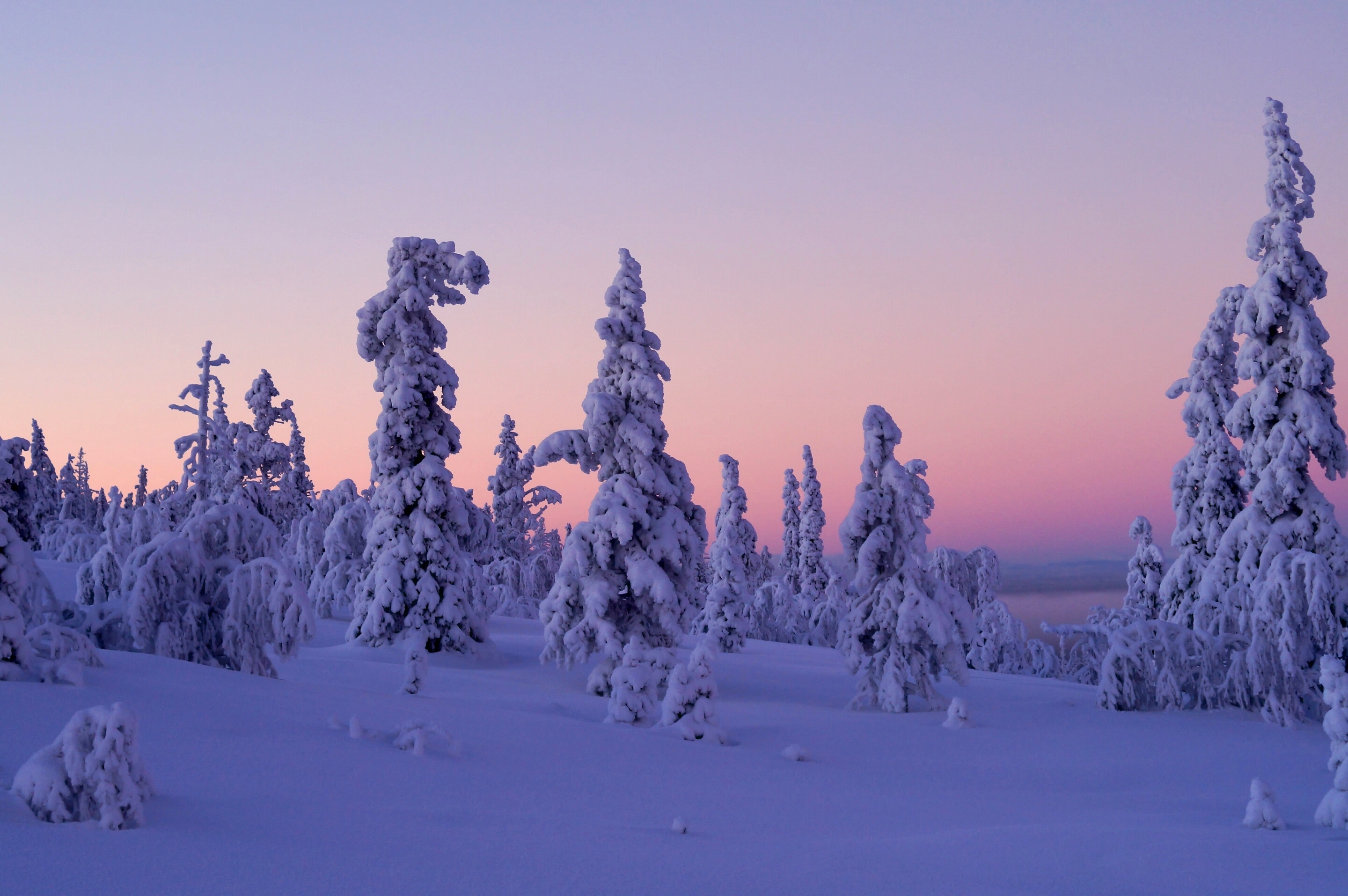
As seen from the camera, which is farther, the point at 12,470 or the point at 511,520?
the point at 511,520

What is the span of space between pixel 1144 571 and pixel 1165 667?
19.7 meters

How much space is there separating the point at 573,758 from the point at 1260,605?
1701 cm

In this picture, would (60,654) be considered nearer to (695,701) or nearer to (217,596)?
(217,596)

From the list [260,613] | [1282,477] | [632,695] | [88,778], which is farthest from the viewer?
[1282,477]

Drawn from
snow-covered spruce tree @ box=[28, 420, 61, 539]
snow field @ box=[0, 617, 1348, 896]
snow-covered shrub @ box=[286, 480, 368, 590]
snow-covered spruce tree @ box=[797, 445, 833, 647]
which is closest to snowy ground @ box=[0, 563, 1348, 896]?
snow field @ box=[0, 617, 1348, 896]

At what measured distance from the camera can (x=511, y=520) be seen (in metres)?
47.9

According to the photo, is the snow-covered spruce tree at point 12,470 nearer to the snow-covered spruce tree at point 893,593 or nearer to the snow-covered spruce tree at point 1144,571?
the snow-covered spruce tree at point 893,593

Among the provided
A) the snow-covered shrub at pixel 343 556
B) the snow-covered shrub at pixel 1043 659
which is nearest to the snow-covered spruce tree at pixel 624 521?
the snow-covered shrub at pixel 343 556

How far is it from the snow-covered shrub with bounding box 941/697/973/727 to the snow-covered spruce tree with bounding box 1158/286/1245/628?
373 inches

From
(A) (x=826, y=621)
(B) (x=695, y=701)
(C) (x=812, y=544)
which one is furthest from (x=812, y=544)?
(B) (x=695, y=701)

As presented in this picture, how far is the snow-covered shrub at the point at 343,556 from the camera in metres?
34.5

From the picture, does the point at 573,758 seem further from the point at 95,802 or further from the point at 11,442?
the point at 11,442

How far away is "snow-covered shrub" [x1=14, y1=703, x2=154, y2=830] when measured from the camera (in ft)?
18.4

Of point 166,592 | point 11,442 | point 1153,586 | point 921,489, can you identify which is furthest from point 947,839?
point 1153,586
